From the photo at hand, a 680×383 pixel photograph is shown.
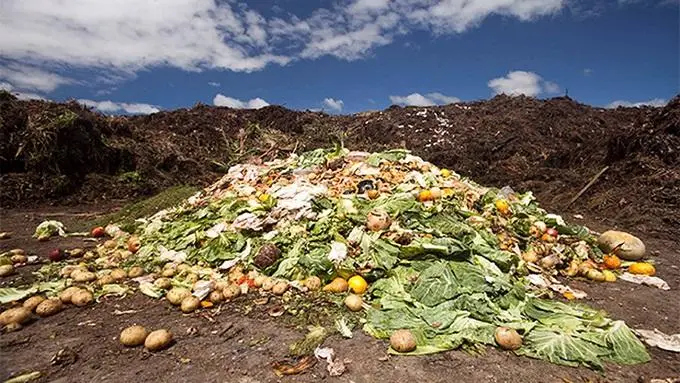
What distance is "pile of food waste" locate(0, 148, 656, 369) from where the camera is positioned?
357 centimetres

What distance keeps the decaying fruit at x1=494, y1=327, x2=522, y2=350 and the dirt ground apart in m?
0.07

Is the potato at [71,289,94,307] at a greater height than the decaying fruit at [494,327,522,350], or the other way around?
the decaying fruit at [494,327,522,350]

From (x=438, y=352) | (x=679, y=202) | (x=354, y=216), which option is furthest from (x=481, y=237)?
(x=679, y=202)

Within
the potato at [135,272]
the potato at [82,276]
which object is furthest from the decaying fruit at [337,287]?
the potato at [82,276]

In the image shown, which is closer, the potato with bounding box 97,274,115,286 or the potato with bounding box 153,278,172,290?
the potato with bounding box 153,278,172,290

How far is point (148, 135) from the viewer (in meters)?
Result: 16.8

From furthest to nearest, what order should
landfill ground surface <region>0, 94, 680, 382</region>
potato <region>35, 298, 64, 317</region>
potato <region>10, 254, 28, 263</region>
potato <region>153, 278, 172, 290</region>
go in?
potato <region>10, 254, 28, 263</region>, potato <region>153, 278, 172, 290</region>, potato <region>35, 298, 64, 317</region>, landfill ground surface <region>0, 94, 680, 382</region>

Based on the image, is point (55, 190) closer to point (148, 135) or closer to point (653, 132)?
point (148, 135)

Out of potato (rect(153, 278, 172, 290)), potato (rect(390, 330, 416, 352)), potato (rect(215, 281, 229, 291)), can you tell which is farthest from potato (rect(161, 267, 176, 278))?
potato (rect(390, 330, 416, 352))

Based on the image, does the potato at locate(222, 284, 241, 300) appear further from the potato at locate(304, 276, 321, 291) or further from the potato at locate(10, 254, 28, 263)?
the potato at locate(10, 254, 28, 263)

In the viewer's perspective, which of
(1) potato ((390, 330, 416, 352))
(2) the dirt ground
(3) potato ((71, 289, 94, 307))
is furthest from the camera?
(3) potato ((71, 289, 94, 307))

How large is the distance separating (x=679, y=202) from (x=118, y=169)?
14.7 metres

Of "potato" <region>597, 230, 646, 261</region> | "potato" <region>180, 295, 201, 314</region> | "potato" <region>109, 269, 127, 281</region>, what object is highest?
"potato" <region>597, 230, 646, 261</region>

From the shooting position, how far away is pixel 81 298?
4078 mm
